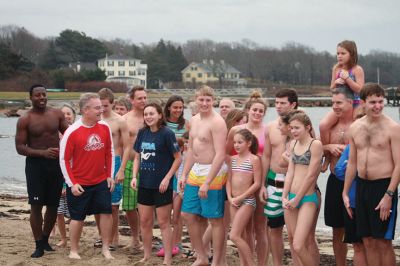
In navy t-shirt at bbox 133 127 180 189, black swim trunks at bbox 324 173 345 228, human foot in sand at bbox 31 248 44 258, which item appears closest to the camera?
black swim trunks at bbox 324 173 345 228

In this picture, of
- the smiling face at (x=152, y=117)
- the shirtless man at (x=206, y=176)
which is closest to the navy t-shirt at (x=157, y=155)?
the smiling face at (x=152, y=117)

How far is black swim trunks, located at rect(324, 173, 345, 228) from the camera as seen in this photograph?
7.42 meters

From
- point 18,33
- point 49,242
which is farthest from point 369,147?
point 18,33

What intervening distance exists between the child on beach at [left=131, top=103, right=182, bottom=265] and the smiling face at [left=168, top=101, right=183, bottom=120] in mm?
561

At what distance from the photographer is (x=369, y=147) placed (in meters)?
6.67

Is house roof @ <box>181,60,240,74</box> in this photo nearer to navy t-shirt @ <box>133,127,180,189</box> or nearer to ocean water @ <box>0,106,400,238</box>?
ocean water @ <box>0,106,400,238</box>

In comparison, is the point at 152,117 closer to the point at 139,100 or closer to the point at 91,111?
the point at 91,111

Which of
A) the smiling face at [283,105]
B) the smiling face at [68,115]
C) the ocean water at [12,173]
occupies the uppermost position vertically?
the smiling face at [283,105]

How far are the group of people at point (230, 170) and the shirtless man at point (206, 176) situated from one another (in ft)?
0.04

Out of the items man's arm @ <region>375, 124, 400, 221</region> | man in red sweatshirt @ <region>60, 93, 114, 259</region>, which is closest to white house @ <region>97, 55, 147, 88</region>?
man in red sweatshirt @ <region>60, 93, 114, 259</region>

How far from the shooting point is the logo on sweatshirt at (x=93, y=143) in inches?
328

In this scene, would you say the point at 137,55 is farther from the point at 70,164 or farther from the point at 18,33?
the point at 70,164

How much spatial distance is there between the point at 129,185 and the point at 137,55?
132 metres

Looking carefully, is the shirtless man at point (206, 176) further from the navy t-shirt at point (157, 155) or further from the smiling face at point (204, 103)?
the navy t-shirt at point (157, 155)
